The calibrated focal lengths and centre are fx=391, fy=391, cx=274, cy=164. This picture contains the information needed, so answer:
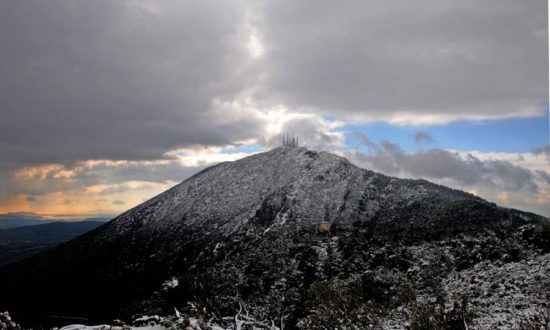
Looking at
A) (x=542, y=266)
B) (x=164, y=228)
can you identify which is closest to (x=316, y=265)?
(x=542, y=266)

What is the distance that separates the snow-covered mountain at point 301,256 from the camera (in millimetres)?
24125

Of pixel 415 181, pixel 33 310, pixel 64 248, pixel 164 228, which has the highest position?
pixel 415 181

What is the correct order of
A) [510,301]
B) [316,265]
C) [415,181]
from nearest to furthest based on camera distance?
[510,301]
[316,265]
[415,181]

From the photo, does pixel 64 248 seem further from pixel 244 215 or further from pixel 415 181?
pixel 415 181

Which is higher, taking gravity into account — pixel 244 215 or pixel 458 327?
pixel 244 215

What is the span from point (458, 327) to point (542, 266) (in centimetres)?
1613

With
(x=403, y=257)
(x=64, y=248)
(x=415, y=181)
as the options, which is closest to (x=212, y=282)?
(x=403, y=257)

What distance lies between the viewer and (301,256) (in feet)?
163

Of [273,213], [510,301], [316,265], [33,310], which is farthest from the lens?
[273,213]

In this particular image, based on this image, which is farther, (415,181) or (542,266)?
(415,181)

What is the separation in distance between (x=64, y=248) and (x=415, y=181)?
8944cm

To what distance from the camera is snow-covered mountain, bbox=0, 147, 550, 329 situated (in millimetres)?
24125

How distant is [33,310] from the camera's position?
2520 inches

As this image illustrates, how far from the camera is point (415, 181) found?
76062 mm
